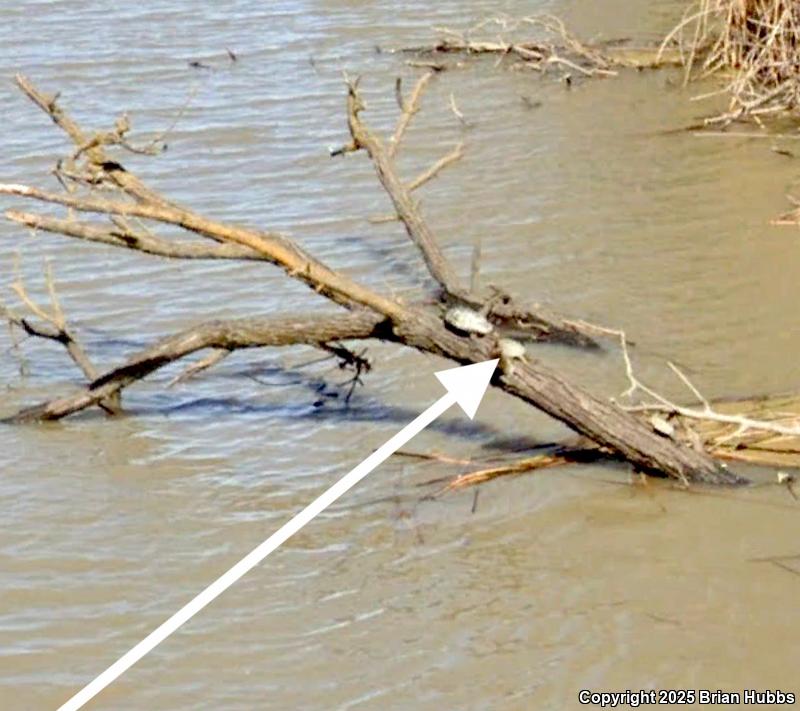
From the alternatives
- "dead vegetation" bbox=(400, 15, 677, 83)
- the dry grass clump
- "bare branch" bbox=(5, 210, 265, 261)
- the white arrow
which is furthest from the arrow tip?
"dead vegetation" bbox=(400, 15, 677, 83)

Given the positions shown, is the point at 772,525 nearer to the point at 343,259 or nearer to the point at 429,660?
the point at 429,660

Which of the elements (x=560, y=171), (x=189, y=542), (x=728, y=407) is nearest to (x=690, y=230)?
(x=560, y=171)

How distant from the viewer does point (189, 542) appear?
201 inches

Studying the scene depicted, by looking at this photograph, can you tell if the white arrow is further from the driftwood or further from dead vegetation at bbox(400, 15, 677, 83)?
dead vegetation at bbox(400, 15, 677, 83)

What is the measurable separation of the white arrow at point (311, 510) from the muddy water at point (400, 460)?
0.14 ft

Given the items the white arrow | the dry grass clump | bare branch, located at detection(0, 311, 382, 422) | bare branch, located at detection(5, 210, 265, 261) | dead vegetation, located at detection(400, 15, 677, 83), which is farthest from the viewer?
dead vegetation, located at detection(400, 15, 677, 83)

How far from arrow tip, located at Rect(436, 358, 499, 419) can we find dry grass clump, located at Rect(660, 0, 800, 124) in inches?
136

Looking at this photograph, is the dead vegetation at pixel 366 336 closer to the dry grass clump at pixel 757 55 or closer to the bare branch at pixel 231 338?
the bare branch at pixel 231 338

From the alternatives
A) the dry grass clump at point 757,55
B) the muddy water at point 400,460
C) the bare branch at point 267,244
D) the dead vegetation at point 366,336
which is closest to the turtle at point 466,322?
the dead vegetation at point 366,336

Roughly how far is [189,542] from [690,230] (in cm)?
325

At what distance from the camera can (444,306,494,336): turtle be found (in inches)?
196

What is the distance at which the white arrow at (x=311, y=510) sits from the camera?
438cm

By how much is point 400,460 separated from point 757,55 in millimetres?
4500

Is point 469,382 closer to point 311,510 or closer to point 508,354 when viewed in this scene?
point 508,354
